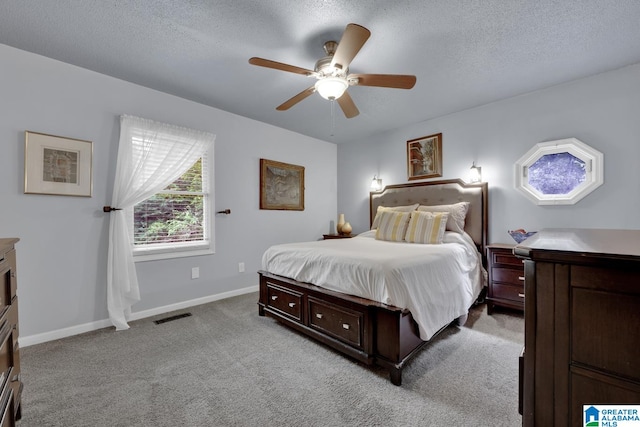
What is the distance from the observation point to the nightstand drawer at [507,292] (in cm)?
291

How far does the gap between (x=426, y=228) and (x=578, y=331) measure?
253cm

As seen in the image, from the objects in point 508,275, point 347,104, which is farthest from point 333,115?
point 508,275

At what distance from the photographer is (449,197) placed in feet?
12.4

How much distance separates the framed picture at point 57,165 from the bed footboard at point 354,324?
2182 millimetres

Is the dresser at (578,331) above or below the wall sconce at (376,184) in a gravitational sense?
below

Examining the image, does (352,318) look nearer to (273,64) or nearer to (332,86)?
(332,86)

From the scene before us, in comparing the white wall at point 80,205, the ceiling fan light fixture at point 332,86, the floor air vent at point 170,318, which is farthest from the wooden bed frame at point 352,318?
the ceiling fan light fixture at point 332,86

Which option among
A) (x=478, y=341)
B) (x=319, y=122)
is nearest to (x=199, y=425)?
(x=478, y=341)

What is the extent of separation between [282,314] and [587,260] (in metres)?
2.44

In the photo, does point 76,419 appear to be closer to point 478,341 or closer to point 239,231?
Result: point 239,231

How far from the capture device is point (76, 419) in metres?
1.52

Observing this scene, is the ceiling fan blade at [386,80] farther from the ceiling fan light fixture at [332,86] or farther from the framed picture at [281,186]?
the framed picture at [281,186]

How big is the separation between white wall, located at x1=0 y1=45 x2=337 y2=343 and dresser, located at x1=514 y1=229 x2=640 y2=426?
3.41 meters

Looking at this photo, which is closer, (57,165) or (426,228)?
(57,165)
